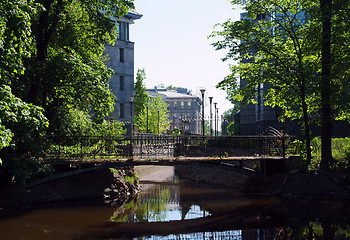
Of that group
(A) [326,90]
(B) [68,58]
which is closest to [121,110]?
(B) [68,58]

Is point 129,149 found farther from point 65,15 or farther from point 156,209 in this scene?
point 65,15

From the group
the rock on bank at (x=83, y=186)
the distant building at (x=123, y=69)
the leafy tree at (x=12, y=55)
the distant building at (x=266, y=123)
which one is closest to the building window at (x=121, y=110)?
the distant building at (x=123, y=69)

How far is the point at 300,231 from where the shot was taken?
12.9 metres

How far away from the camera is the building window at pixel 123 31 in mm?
47438

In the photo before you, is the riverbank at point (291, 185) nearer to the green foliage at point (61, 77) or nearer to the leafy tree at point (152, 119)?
the green foliage at point (61, 77)

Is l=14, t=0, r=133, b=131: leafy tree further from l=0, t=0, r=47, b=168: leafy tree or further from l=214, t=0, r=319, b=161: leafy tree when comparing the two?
l=214, t=0, r=319, b=161: leafy tree

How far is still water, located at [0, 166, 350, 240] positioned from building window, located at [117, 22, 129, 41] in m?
30.4

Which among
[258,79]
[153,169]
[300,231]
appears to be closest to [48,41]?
[258,79]

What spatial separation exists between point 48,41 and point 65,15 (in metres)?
1.51

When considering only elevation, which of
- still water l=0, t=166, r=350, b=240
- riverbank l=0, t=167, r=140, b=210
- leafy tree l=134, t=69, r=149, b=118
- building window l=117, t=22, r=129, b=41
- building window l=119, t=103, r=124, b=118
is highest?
building window l=117, t=22, r=129, b=41

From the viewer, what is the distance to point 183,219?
1608 cm

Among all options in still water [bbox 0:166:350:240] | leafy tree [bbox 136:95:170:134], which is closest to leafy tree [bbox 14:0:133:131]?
still water [bbox 0:166:350:240]

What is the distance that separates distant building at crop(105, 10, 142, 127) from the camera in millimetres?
46750

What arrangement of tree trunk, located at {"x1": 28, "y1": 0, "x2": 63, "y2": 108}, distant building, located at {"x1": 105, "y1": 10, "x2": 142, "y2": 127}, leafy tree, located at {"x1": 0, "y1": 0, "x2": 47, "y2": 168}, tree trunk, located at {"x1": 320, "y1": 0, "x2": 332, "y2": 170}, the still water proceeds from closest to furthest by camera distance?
leafy tree, located at {"x1": 0, "y1": 0, "x2": 47, "y2": 168} → the still water → tree trunk, located at {"x1": 28, "y1": 0, "x2": 63, "y2": 108} → tree trunk, located at {"x1": 320, "y1": 0, "x2": 332, "y2": 170} → distant building, located at {"x1": 105, "y1": 10, "x2": 142, "y2": 127}
